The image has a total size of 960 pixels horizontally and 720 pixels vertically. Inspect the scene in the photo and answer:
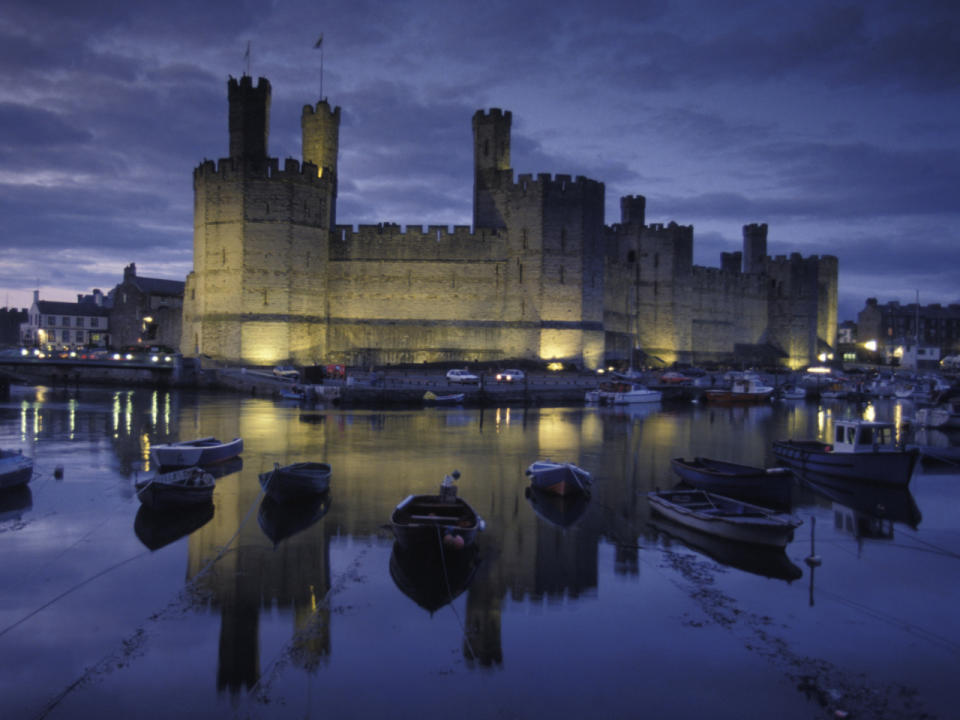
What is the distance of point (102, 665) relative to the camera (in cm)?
681

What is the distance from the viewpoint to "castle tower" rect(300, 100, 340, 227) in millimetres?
38281

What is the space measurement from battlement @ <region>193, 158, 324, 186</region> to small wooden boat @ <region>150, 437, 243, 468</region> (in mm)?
21355

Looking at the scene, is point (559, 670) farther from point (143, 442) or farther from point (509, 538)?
point (143, 442)

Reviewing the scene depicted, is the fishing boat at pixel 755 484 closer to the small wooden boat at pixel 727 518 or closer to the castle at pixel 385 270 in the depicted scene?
the small wooden boat at pixel 727 518

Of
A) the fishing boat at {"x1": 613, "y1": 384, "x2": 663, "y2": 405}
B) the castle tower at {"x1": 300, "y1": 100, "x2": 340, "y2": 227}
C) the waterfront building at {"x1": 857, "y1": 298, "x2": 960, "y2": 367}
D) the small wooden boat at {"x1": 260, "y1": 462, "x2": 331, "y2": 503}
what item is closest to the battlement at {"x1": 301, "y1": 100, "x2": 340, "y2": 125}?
the castle tower at {"x1": 300, "y1": 100, "x2": 340, "y2": 227}

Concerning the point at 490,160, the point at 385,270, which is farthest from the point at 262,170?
the point at 490,160

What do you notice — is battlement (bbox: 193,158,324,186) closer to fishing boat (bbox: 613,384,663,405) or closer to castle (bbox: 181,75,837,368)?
castle (bbox: 181,75,837,368)

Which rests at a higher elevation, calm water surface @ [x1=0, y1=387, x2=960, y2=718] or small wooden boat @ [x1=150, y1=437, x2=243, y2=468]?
small wooden boat @ [x1=150, y1=437, x2=243, y2=468]

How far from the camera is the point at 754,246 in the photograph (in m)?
55.6

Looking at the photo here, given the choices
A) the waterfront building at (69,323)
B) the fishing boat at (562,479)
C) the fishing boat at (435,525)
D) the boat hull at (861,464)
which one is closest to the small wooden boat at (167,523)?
the fishing boat at (435,525)

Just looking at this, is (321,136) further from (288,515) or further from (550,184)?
(288,515)

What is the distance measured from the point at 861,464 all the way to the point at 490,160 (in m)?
28.6

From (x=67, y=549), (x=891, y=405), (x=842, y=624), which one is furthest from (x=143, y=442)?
(x=891, y=405)

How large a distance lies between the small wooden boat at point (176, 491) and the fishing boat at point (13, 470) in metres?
2.61
